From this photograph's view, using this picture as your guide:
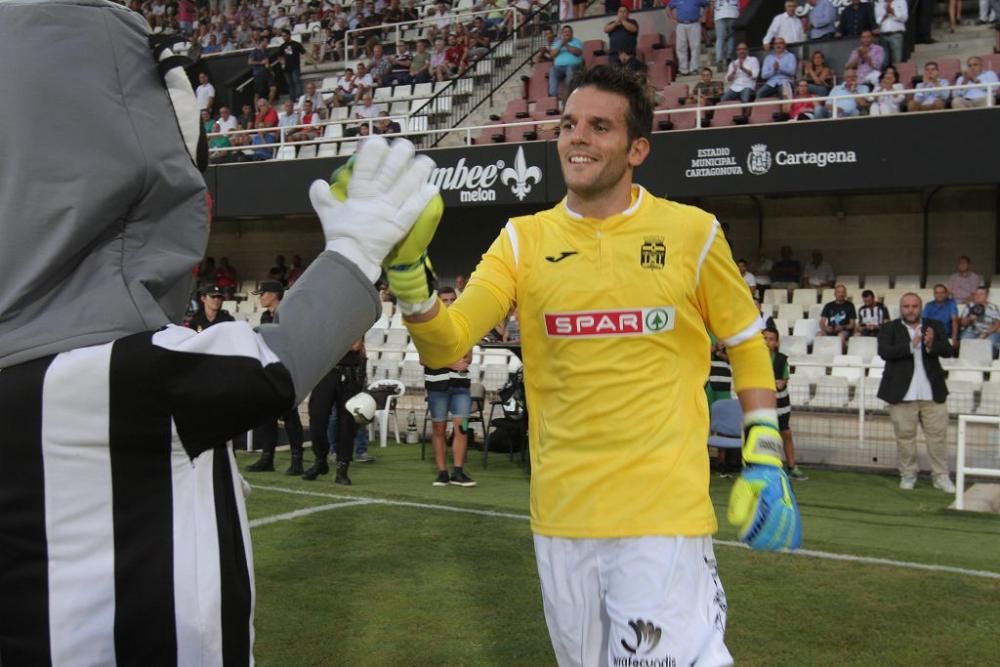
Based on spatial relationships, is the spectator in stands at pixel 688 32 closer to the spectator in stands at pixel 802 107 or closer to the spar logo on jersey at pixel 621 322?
the spectator in stands at pixel 802 107

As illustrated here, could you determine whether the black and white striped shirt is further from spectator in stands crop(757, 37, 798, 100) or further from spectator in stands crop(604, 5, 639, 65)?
spectator in stands crop(604, 5, 639, 65)

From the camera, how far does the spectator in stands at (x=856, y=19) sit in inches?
684

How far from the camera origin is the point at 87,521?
1802 mm

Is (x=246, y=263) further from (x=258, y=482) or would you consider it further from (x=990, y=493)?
(x=990, y=493)

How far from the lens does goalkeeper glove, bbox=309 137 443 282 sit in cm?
187

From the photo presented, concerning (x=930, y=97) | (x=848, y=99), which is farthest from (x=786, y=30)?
(x=930, y=97)

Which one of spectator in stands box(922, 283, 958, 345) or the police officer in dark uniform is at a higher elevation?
spectator in stands box(922, 283, 958, 345)

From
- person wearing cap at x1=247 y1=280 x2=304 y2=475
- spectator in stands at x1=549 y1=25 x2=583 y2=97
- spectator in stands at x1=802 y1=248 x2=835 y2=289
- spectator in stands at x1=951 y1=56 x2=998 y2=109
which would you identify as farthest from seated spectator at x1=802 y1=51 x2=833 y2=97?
person wearing cap at x1=247 y1=280 x2=304 y2=475

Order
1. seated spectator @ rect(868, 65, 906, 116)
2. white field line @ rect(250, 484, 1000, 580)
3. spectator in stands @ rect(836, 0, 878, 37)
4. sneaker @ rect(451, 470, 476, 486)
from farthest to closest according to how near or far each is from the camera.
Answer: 1. spectator in stands @ rect(836, 0, 878, 37)
2. seated spectator @ rect(868, 65, 906, 116)
3. sneaker @ rect(451, 470, 476, 486)
4. white field line @ rect(250, 484, 1000, 580)

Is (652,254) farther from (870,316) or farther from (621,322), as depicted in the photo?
(870,316)

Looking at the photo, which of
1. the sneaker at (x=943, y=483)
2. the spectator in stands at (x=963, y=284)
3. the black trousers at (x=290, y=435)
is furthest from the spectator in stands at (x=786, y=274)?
the black trousers at (x=290, y=435)

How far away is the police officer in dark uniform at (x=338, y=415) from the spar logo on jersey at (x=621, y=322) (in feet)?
25.3

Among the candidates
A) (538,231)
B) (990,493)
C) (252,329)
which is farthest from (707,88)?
(252,329)

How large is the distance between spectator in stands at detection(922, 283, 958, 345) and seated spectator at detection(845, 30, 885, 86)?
378 centimetres
